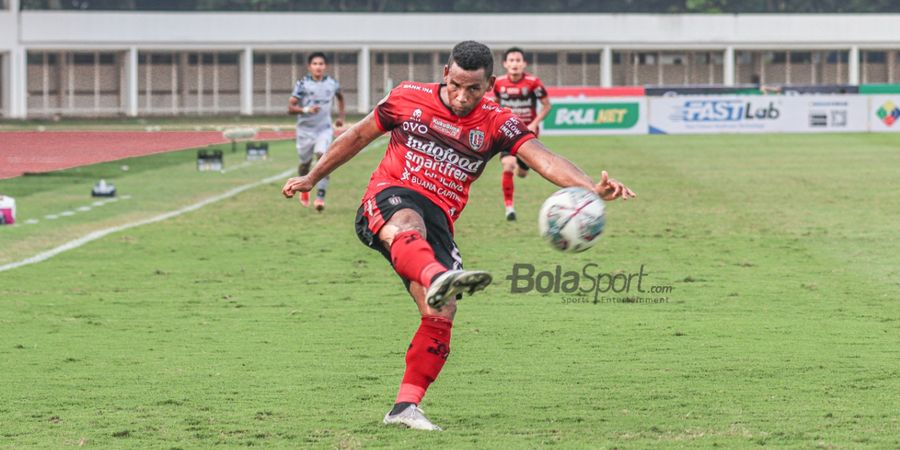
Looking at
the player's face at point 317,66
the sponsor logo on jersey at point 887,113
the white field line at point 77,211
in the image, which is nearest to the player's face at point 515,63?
the player's face at point 317,66

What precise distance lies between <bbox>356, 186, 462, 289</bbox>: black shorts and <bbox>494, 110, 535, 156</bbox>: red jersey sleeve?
0.46 m

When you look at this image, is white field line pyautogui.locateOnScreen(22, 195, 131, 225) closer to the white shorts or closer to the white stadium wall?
the white shorts

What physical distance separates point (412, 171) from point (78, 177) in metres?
21.5

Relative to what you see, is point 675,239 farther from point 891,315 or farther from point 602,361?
point 602,361

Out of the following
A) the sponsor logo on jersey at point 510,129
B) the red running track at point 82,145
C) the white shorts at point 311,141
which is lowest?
the red running track at point 82,145

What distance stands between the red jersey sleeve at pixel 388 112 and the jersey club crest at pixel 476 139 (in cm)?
38

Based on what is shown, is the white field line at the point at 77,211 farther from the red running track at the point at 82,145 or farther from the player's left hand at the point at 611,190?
the player's left hand at the point at 611,190

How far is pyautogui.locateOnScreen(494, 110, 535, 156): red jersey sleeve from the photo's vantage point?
24.0ft

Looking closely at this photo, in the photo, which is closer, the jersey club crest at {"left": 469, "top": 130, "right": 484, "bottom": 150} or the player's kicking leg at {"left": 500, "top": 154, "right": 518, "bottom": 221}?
the jersey club crest at {"left": 469, "top": 130, "right": 484, "bottom": 150}

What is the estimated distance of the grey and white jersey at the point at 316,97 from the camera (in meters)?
21.6

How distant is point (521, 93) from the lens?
20.5 m

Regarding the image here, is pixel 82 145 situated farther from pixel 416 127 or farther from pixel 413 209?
pixel 413 209

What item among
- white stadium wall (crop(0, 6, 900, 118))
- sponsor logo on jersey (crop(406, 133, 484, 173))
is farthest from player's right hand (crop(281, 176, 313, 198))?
white stadium wall (crop(0, 6, 900, 118))

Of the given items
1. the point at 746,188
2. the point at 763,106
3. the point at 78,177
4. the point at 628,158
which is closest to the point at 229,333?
the point at 746,188
